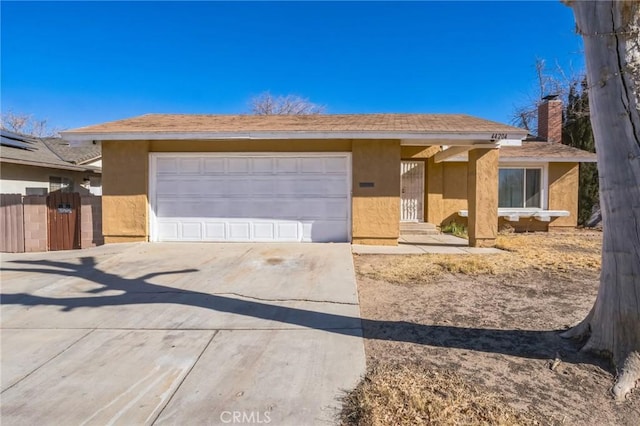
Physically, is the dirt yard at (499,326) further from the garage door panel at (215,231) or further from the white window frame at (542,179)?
the white window frame at (542,179)

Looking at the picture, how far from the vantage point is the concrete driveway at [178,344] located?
2744mm

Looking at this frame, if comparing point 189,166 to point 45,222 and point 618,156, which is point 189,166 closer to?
point 45,222

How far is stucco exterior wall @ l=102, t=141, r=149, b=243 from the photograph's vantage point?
955cm

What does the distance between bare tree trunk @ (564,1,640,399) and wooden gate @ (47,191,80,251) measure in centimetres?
1093

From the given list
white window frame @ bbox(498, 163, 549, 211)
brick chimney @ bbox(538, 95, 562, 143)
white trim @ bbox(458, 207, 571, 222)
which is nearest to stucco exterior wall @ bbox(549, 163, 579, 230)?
white window frame @ bbox(498, 163, 549, 211)

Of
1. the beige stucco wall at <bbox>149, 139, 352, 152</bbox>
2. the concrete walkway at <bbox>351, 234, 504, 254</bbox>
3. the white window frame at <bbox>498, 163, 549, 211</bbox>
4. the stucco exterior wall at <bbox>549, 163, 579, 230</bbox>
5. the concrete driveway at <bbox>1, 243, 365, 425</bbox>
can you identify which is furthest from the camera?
the stucco exterior wall at <bbox>549, 163, 579, 230</bbox>

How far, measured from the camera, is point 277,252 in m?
8.51

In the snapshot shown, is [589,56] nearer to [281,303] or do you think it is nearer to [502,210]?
[281,303]

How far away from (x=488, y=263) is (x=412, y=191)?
5.98 m

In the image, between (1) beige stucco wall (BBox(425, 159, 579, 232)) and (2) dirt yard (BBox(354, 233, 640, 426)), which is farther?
(1) beige stucco wall (BBox(425, 159, 579, 232))

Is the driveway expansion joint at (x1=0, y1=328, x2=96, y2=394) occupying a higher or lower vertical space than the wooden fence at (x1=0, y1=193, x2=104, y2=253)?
lower

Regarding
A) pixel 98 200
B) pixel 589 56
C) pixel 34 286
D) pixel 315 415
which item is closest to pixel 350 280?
pixel 315 415

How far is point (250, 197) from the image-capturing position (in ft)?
32.0

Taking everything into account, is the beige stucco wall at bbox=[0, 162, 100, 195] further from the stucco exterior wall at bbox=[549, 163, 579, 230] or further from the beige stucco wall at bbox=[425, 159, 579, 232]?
the stucco exterior wall at bbox=[549, 163, 579, 230]
